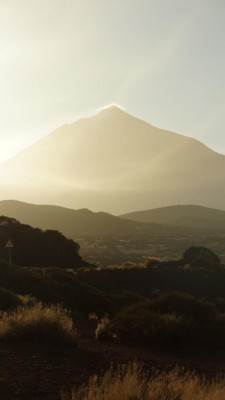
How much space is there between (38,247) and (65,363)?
1601 inches

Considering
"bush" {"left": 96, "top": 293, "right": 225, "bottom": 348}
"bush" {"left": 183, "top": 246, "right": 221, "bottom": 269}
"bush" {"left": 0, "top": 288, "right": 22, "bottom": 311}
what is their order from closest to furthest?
1. "bush" {"left": 96, "top": 293, "right": 225, "bottom": 348}
2. "bush" {"left": 0, "top": 288, "right": 22, "bottom": 311}
3. "bush" {"left": 183, "top": 246, "right": 221, "bottom": 269}

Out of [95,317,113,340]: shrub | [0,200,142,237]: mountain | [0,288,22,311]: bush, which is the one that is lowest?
[95,317,113,340]: shrub

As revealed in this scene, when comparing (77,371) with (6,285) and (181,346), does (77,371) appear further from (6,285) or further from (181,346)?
(6,285)

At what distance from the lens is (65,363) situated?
27.3 feet

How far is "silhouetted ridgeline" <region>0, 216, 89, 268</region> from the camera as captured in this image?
4594 centimetres

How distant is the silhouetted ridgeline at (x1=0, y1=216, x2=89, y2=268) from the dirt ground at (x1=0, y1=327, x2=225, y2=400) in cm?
3460

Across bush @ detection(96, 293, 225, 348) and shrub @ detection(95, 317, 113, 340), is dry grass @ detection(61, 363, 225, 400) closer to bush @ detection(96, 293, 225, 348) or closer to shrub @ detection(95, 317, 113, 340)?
bush @ detection(96, 293, 225, 348)

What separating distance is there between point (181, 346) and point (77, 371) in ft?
14.4

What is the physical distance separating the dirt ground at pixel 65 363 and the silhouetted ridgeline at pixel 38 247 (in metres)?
34.6

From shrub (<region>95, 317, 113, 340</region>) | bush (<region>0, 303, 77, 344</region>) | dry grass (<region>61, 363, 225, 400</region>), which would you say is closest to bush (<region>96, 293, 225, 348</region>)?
shrub (<region>95, 317, 113, 340</region>)

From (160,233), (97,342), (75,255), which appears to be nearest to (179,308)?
(97,342)

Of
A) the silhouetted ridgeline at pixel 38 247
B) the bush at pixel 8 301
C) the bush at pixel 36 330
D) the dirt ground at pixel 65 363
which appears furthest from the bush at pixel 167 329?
the silhouetted ridgeline at pixel 38 247

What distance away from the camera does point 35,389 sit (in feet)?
22.1

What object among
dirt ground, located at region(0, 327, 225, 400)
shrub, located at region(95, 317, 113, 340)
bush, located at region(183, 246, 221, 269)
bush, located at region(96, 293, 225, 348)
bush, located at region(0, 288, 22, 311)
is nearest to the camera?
dirt ground, located at region(0, 327, 225, 400)
